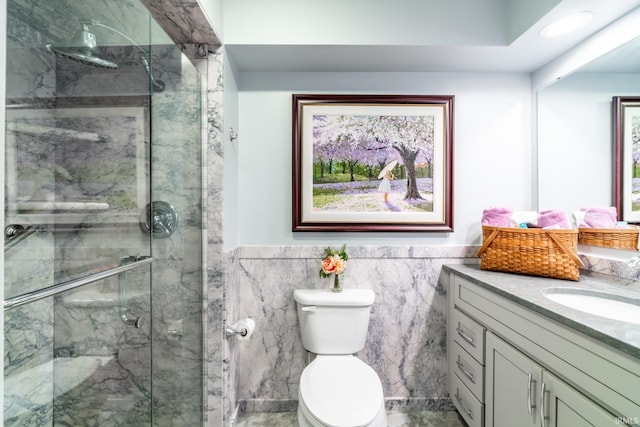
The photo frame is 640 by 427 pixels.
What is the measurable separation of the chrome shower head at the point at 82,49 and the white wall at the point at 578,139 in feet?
7.24

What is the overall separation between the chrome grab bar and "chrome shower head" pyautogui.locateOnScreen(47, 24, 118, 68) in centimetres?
70

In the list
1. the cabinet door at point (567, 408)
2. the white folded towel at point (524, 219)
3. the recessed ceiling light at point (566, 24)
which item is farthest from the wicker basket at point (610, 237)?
the recessed ceiling light at point (566, 24)

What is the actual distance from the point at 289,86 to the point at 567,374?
6.14 feet

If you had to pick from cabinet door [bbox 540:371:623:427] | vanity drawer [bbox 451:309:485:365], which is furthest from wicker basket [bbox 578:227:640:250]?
cabinet door [bbox 540:371:623:427]

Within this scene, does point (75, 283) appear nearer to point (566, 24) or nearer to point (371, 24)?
point (371, 24)

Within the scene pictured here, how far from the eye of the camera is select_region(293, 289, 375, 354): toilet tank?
176 centimetres

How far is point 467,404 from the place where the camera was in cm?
166

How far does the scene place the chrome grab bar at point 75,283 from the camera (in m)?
0.75

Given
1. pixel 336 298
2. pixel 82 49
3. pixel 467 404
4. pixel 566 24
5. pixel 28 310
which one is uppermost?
pixel 566 24

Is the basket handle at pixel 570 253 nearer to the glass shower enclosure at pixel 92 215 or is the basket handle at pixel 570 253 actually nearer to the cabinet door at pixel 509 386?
the cabinet door at pixel 509 386

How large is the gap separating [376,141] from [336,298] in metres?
0.97

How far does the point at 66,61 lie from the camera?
3.61 ft

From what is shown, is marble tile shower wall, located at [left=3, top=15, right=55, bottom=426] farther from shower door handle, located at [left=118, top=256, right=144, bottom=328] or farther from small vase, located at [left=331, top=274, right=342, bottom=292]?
small vase, located at [left=331, top=274, right=342, bottom=292]

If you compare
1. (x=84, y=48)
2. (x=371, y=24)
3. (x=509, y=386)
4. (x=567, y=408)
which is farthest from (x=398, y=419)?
(x=84, y=48)
